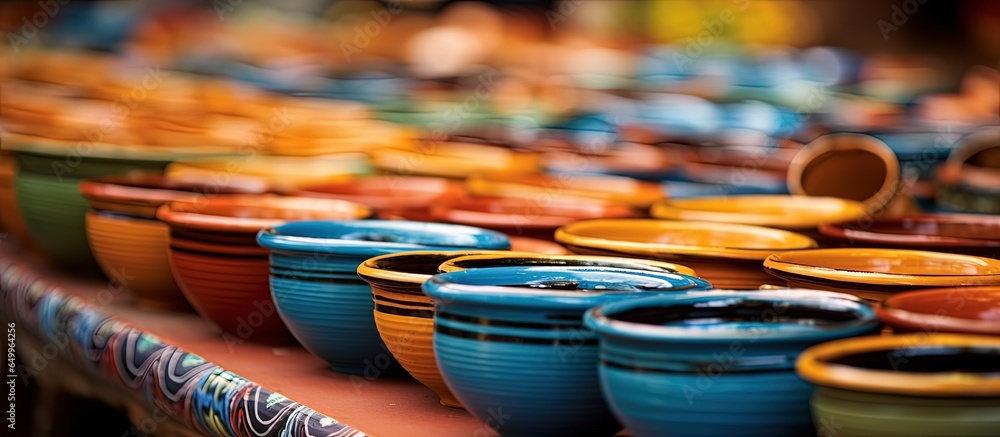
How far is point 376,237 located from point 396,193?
0.52 metres

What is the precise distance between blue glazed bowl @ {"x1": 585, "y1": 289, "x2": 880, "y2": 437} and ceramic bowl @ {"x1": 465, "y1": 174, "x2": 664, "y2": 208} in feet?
2.65

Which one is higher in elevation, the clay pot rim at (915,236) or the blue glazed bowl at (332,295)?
Result: the clay pot rim at (915,236)

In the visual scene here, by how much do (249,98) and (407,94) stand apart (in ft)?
1.99

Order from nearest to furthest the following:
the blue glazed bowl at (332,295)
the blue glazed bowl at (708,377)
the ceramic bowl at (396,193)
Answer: the blue glazed bowl at (708,377) → the blue glazed bowl at (332,295) → the ceramic bowl at (396,193)

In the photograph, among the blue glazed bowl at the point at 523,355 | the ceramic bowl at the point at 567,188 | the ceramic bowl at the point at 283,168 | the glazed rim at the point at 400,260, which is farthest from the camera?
the ceramic bowl at the point at 283,168

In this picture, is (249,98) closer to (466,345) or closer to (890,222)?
(890,222)

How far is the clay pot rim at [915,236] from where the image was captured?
1107 mm

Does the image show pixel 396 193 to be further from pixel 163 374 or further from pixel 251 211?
pixel 163 374

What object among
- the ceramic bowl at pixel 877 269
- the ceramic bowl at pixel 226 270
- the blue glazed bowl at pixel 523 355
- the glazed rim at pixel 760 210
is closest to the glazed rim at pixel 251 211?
the ceramic bowl at pixel 226 270

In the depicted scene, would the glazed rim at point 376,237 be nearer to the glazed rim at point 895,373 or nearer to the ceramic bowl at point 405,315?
the ceramic bowl at point 405,315

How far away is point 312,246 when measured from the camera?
1.10 metres

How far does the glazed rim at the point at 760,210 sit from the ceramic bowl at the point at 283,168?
1.85 ft

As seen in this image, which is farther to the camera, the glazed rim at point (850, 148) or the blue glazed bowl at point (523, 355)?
the glazed rim at point (850, 148)

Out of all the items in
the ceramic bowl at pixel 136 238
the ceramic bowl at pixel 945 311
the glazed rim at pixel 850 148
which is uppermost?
the glazed rim at pixel 850 148
